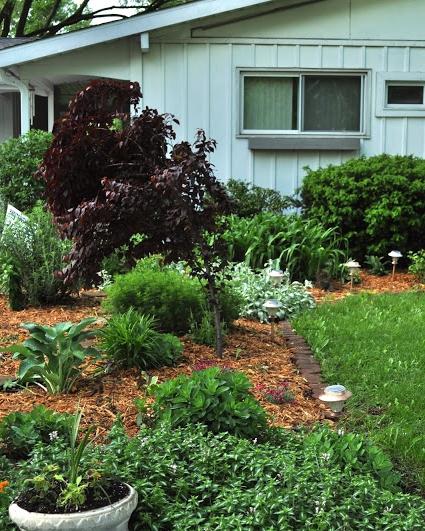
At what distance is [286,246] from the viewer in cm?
860

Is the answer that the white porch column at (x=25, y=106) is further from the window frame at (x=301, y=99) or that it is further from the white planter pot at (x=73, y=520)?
the white planter pot at (x=73, y=520)

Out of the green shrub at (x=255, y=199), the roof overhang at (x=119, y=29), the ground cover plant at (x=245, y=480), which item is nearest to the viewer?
the ground cover plant at (x=245, y=480)

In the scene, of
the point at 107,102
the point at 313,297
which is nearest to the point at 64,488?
the point at 107,102

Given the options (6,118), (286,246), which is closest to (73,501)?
(286,246)

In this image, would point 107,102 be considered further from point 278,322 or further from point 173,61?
point 173,61

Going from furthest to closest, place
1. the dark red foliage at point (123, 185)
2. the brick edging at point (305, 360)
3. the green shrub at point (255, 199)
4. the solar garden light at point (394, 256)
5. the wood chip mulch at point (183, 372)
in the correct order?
the green shrub at point (255, 199) → the solar garden light at point (394, 256) → the dark red foliage at point (123, 185) → the brick edging at point (305, 360) → the wood chip mulch at point (183, 372)

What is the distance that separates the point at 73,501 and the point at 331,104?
8.88 meters

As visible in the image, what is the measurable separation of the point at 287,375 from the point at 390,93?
6.79 meters

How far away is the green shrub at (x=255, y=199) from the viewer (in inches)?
403

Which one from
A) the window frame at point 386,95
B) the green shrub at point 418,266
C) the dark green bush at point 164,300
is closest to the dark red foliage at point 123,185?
the dark green bush at point 164,300

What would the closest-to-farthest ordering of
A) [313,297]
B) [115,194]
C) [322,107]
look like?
1. [115,194]
2. [313,297]
3. [322,107]

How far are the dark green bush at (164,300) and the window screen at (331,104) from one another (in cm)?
533

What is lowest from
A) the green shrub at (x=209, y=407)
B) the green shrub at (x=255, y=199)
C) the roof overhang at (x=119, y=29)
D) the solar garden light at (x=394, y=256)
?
the green shrub at (x=209, y=407)

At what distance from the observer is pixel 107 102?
19.4ft
